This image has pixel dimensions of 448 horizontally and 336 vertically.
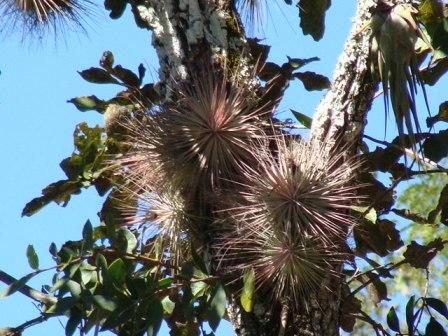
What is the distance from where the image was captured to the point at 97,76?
3303 mm

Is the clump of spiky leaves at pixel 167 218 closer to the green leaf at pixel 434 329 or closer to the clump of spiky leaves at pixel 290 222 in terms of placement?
the clump of spiky leaves at pixel 290 222

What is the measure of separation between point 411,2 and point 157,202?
899 mm

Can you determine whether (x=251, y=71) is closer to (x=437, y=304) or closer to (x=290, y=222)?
(x=290, y=222)

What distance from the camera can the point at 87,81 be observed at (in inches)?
131

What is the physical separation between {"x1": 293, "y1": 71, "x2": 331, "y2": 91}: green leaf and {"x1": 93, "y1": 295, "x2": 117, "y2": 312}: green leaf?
100 centimetres

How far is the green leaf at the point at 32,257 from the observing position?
269cm

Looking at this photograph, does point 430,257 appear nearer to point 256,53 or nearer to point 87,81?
point 256,53

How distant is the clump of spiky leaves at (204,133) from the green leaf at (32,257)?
0.42 m

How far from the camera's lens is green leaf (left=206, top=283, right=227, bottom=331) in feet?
8.48

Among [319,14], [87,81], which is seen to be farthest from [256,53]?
[87,81]

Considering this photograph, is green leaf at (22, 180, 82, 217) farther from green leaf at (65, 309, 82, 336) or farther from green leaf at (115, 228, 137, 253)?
green leaf at (65, 309, 82, 336)

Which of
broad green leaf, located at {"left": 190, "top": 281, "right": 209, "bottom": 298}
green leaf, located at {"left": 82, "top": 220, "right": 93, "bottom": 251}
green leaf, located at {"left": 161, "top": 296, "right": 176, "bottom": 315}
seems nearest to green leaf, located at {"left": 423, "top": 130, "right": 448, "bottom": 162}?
broad green leaf, located at {"left": 190, "top": 281, "right": 209, "bottom": 298}

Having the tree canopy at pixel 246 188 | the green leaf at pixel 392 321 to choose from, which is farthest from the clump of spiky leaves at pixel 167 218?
the green leaf at pixel 392 321

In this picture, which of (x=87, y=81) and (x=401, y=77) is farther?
(x=87, y=81)
